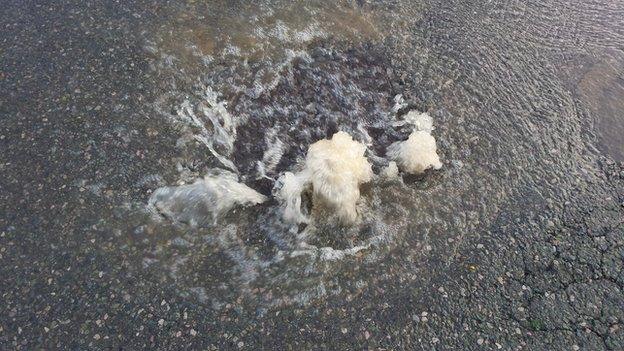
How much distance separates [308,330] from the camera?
96.1 inches

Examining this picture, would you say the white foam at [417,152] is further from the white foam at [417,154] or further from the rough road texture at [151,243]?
the rough road texture at [151,243]

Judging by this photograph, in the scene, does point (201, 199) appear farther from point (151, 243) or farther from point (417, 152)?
point (417, 152)

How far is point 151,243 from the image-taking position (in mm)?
2660

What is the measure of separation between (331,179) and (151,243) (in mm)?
982

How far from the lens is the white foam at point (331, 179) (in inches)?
113

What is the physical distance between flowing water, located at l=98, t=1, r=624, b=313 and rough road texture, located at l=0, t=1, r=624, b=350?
1.3 inches

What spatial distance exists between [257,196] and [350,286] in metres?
0.72

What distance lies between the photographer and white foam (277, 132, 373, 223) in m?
2.87

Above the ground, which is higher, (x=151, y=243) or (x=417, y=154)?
(x=417, y=154)

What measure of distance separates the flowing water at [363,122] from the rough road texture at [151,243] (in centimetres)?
3

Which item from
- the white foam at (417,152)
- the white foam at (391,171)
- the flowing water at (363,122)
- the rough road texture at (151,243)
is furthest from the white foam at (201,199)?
the white foam at (417,152)

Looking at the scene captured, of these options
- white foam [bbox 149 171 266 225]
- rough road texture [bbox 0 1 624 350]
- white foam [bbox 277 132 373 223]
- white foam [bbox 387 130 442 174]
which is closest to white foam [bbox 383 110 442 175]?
white foam [bbox 387 130 442 174]

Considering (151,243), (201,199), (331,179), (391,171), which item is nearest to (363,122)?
(391,171)

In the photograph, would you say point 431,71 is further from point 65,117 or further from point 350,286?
point 65,117
